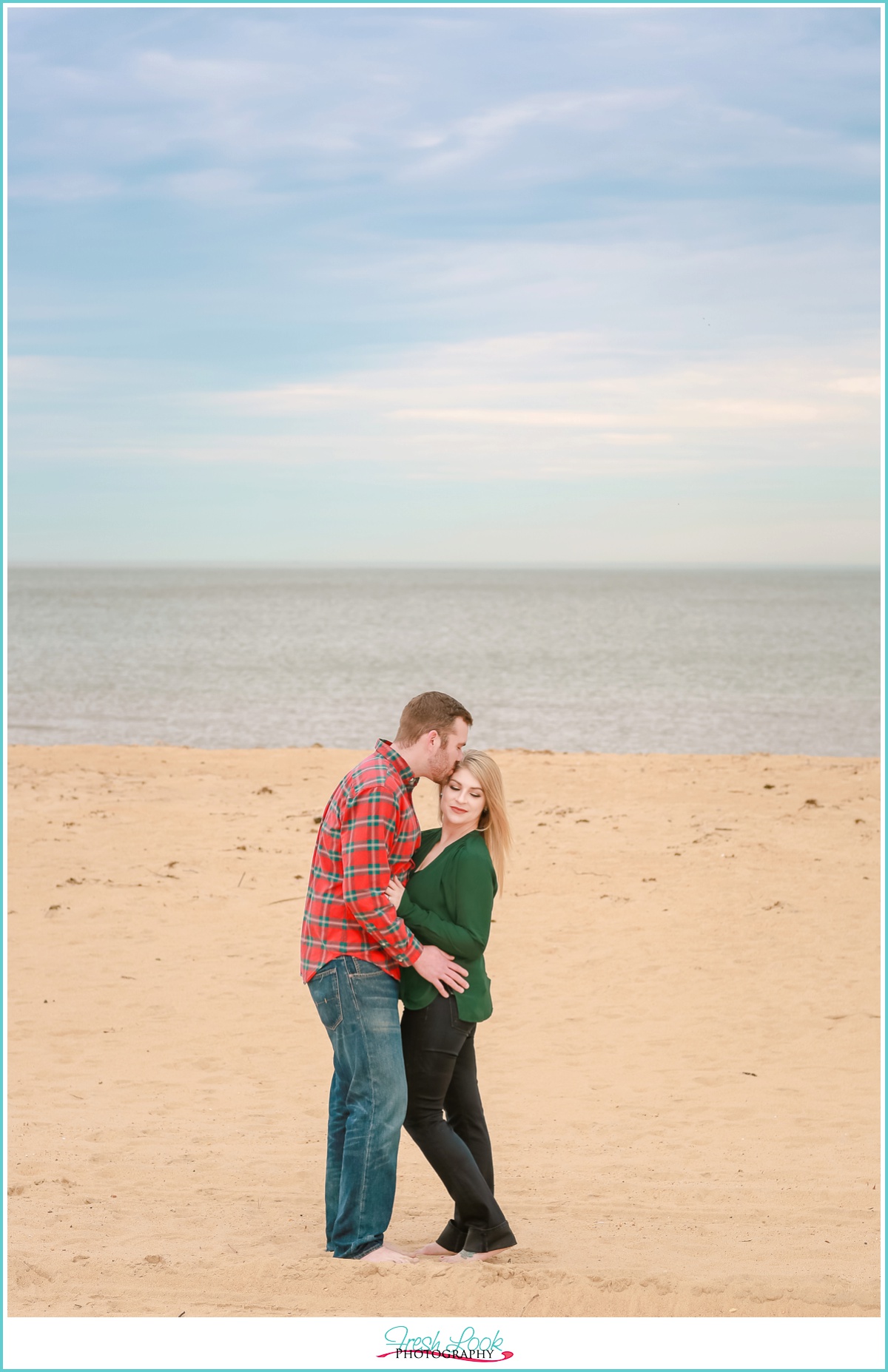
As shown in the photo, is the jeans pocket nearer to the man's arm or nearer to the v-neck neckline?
the man's arm

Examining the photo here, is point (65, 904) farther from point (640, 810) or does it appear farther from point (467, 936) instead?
point (467, 936)

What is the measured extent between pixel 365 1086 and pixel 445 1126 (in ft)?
1.22

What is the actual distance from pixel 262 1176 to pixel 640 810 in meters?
8.48

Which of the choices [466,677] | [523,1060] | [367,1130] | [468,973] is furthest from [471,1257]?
[466,677]

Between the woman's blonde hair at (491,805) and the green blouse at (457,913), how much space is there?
6 centimetres

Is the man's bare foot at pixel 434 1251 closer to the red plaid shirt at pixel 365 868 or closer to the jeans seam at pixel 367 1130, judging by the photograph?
the jeans seam at pixel 367 1130

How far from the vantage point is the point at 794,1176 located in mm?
5754

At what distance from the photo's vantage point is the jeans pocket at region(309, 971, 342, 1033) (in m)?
4.43

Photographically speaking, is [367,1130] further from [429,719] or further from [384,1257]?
[429,719]

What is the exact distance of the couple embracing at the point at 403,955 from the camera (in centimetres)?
436

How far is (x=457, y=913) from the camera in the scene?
445 centimetres

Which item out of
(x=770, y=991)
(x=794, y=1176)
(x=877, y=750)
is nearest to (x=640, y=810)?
(x=770, y=991)

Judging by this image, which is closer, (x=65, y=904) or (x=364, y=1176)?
(x=364, y=1176)

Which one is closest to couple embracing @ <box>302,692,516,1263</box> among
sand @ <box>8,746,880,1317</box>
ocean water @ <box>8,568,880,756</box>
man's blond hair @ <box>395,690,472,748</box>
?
man's blond hair @ <box>395,690,472,748</box>
